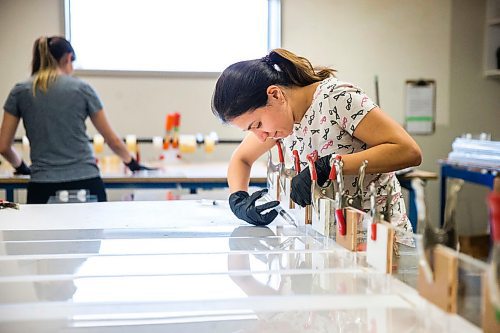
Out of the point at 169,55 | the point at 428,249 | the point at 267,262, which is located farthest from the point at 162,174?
the point at 428,249

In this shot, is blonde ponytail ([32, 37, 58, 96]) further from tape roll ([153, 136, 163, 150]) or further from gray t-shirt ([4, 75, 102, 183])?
tape roll ([153, 136, 163, 150])

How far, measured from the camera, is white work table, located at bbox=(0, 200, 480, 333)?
846 millimetres

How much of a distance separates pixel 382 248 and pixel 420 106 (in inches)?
159

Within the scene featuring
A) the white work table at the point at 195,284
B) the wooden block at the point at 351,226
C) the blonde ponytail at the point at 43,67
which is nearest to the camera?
the white work table at the point at 195,284

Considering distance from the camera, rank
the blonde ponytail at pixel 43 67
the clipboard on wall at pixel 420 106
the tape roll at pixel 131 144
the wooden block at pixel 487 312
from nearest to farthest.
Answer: the wooden block at pixel 487 312
the blonde ponytail at pixel 43 67
the tape roll at pixel 131 144
the clipboard on wall at pixel 420 106

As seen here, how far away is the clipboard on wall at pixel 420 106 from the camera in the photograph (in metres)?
4.85

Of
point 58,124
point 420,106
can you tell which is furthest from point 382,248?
point 420,106

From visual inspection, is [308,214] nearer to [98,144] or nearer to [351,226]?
[351,226]

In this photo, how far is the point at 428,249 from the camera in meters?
0.83

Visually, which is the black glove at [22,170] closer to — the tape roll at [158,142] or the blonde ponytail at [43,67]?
the blonde ponytail at [43,67]

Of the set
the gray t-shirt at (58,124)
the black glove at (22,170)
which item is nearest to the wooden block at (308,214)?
the gray t-shirt at (58,124)

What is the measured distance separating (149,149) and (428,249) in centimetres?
382

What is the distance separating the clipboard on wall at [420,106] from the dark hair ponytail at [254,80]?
3.34m

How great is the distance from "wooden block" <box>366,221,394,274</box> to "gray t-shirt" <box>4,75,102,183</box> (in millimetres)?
1979
